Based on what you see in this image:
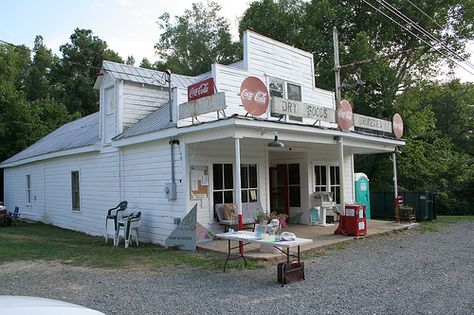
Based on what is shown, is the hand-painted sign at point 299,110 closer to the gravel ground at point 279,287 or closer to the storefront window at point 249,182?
the storefront window at point 249,182

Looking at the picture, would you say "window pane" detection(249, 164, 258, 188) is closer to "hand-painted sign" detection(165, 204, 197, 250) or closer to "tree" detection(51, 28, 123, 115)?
"hand-painted sign" detection(165, 204, 197, 250)

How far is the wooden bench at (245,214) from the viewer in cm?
1048

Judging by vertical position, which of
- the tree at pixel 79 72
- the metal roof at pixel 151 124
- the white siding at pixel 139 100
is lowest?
the metal roof at pixel 151 124

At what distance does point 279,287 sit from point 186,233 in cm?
382

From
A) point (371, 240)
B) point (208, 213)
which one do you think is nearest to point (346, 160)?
point (371, 240)

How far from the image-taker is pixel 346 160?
51.3 feet

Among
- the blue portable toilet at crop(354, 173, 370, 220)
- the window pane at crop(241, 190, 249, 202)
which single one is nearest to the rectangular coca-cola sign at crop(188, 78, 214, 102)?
the window pane at crop(241, 190, 249, 202)

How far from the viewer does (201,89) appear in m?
9.37

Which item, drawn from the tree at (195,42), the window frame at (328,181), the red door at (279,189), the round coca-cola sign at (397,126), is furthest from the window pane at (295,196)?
the tree at (195,42)

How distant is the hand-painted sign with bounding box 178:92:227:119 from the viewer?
8672 millimetres

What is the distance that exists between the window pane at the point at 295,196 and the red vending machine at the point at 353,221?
287 centimetres

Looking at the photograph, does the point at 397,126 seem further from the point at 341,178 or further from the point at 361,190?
the point at 341,178

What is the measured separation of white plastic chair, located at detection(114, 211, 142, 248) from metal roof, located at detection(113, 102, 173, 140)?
2203 millimetres

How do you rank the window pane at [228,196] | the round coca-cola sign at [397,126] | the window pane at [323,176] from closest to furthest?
1. the window pane at [228,196]
2. the round coca-cola sign at [397,126]
3. the window pane at [323,176]
